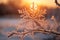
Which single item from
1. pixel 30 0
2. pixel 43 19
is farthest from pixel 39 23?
pixel 30 0

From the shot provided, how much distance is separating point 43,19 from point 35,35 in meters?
0.16

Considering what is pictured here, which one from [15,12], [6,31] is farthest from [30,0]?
[6,31]

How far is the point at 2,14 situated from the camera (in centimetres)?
289

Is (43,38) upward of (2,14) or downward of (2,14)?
downward

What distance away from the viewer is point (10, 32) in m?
2.89

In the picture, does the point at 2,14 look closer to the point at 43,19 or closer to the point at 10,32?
the point at 10,32

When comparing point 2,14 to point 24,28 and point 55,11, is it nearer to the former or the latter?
point 24,28

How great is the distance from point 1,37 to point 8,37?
64 mm

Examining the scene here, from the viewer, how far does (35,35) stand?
2.90 meters

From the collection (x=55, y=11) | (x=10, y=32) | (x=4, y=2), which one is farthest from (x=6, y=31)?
(x=55, y=11)

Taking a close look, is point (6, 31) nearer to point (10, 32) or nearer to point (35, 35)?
point (10, 32)

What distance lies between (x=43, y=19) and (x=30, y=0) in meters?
0.21

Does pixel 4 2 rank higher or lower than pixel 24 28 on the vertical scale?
higher

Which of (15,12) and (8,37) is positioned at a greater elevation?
(15,12)
